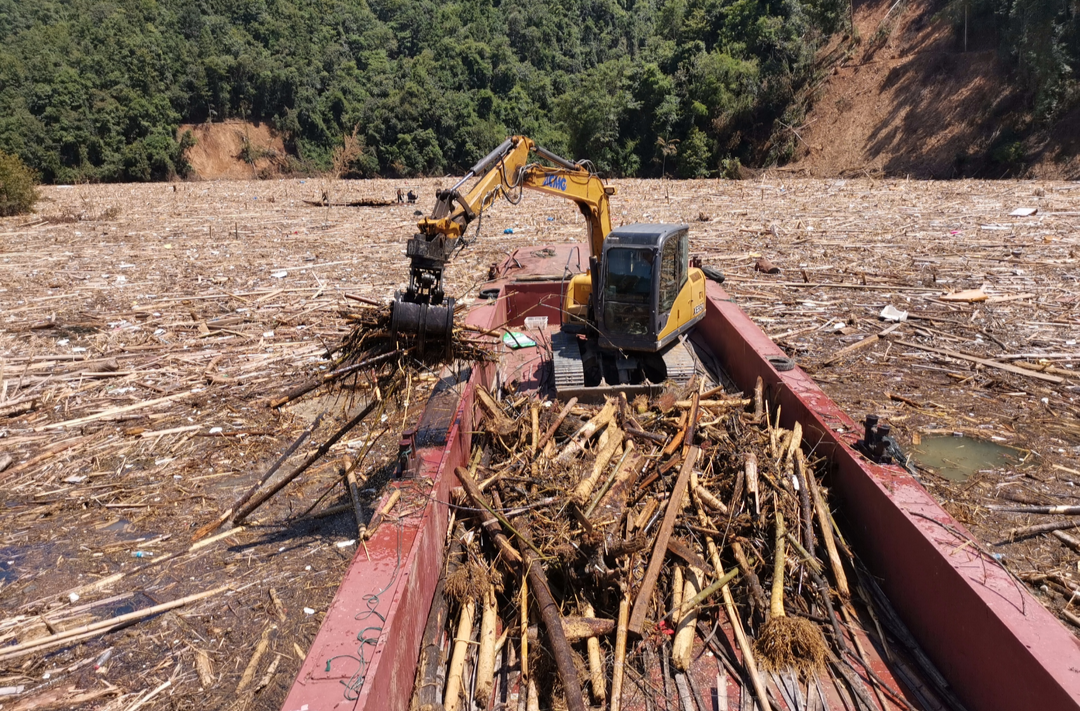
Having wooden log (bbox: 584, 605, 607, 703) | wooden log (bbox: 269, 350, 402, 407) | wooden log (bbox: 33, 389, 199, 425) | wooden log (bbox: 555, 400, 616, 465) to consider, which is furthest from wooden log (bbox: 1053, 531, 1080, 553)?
wooden log (bbox: 33, 389, 199, 425)

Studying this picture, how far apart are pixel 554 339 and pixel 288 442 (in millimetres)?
3638

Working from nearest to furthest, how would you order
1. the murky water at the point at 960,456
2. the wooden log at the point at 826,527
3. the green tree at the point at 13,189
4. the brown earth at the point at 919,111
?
the wooden log at the point at 826,527 → the murky water at the point at 960,456 → the green tree at the point at 13,189 → the brown earth at the point at 919,111

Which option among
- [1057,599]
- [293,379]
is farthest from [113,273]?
[1057,599]

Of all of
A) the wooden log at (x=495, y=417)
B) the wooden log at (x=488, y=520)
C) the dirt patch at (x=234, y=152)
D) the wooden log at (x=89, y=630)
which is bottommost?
the wooden log at (x=89, y=630)

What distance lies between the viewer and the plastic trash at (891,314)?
10637mm

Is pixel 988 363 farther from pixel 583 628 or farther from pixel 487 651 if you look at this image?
pixel 487 651

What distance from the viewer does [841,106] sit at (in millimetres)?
39781

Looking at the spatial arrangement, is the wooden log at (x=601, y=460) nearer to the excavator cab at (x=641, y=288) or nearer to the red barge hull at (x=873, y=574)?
the red barge hull at (x=873, y=574)

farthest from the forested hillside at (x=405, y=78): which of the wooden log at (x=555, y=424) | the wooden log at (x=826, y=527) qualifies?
the wooden log at (x=826, y=527)

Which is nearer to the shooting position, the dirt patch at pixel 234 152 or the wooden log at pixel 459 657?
the wooden log at pixel 459 657

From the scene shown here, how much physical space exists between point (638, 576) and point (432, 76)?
2997 inches

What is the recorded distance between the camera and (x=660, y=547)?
5391 millimetres

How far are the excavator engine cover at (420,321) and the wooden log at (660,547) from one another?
95.1 inches

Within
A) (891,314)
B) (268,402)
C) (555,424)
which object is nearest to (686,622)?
(555,424)
